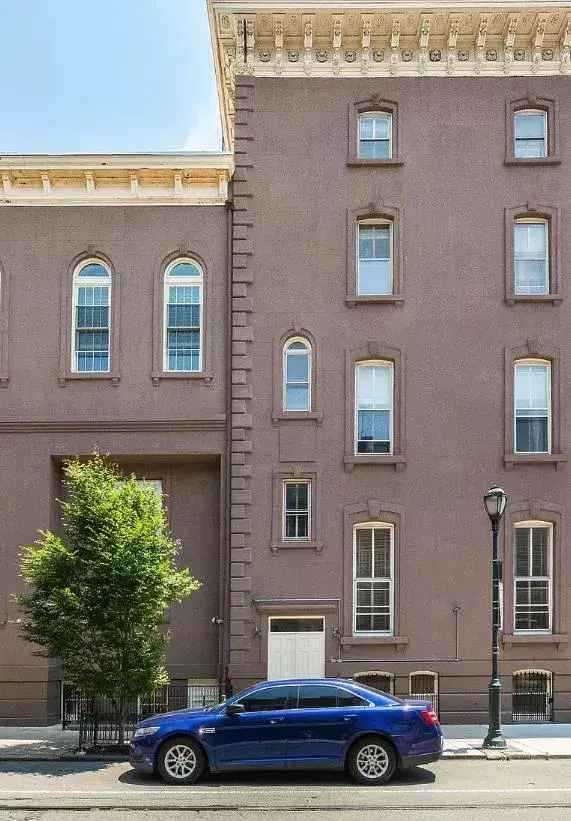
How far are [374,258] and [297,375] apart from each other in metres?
3.17

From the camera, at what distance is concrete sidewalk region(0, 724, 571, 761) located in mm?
17594

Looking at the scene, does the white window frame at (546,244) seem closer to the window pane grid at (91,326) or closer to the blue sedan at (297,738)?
the window pane grid at (91,326)

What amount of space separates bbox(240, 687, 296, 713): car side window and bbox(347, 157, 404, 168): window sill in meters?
12.4

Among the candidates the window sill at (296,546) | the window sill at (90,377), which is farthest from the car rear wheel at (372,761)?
the window sill at (90,377)

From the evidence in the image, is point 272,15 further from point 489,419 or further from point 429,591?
point 429,591

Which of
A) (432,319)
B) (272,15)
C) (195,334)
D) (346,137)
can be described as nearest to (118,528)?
(195,334)

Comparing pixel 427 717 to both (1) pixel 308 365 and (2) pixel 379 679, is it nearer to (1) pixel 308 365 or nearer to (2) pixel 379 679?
Answer: (2) pixel 379 679

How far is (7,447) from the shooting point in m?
22.7

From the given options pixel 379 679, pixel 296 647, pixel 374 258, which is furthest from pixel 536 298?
pixel 296 647

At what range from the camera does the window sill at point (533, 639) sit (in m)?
21.7

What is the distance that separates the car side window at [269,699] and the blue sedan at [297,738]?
0.01m

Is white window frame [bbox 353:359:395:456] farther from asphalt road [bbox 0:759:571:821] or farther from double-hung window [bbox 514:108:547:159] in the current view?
asphalt road [bbox 0:759:571:821]

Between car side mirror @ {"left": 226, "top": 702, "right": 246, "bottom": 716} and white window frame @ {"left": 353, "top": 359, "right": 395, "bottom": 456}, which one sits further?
white window frame @ {"left": 353, "top": 359, "right": 395, "bottom": 456}

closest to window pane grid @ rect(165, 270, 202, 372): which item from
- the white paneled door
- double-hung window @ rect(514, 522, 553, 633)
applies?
the white paneled door
